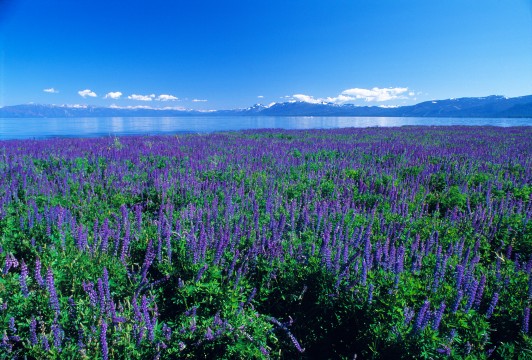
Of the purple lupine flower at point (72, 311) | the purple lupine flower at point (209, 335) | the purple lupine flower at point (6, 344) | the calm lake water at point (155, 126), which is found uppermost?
the calm lake water at point (155, 126)

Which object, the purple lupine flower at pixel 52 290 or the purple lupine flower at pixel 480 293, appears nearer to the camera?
the purple lupine flower at pixel 52 290

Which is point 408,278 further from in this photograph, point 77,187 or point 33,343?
point 77,187

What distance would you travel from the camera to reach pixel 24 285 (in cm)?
256

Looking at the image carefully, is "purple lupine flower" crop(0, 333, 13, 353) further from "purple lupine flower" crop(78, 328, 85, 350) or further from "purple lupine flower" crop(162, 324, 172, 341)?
"purple lupine flower" crop(162, 324, 172, 341)

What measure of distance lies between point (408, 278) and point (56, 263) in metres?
3.84

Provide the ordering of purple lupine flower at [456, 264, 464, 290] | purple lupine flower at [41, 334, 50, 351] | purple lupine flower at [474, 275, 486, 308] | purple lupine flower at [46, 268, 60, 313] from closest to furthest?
purple lupine flower at [41, 334, 50, 351] < purple lupine flower at [46, 268, 60, 313] < purple lupine flower at [474, 275, 486, 308] < purple lupine flower at [456, 264, 464, 290]

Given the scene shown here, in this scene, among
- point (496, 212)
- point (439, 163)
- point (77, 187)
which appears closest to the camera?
point (496, 212)

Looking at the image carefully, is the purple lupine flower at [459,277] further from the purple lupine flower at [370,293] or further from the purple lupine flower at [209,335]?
the purple lupine flower at [209,335]

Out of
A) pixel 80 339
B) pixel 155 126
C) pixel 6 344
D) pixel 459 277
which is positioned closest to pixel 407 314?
pixel 459 277

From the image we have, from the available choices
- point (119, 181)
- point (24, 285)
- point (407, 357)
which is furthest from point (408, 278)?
point (119, 181)

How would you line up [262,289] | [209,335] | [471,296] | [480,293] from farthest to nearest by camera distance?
[262,289] < [480,293] < [471,296] < [209,335]

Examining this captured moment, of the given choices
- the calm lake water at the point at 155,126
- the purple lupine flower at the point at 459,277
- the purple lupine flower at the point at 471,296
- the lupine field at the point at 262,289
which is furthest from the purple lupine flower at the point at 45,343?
the calm lake water at the point at 155,126

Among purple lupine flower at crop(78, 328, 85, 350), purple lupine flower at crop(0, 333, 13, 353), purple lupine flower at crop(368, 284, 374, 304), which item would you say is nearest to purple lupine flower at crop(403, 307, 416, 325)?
purple lupine flower at crop(368, 284, 374, 304)

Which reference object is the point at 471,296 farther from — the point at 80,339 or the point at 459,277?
the point at 80,339
